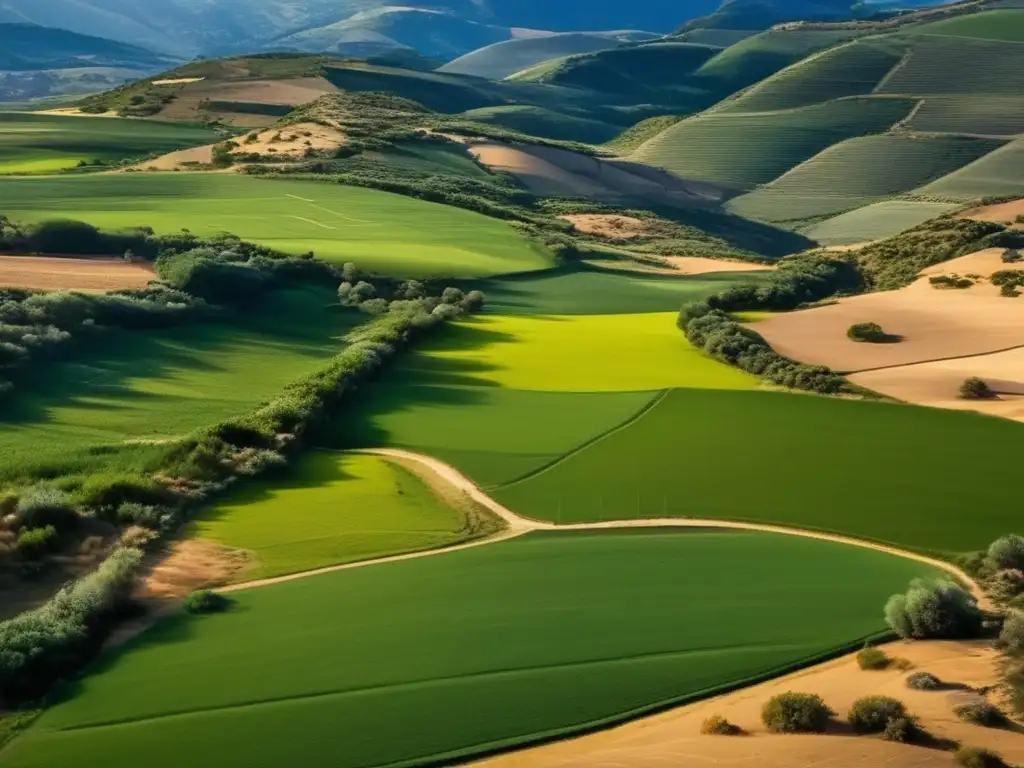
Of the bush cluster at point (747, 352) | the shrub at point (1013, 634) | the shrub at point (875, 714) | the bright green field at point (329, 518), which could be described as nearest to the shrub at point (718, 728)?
the shrub at point (875, 714)

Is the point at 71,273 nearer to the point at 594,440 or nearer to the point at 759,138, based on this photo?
the point at 594,440

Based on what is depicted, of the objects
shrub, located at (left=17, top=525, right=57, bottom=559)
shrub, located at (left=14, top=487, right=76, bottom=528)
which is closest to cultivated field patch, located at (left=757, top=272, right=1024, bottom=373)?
shrub, located at (left=14, top=487, right=76, bottom=528)

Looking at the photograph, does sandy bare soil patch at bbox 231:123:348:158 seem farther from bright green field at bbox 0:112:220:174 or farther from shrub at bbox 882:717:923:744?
shrub at bbox 882:717:923:744

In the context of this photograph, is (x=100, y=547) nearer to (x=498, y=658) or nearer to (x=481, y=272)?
(x=498, y=658)

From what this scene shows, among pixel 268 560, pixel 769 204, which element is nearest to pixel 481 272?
pixel 268 560

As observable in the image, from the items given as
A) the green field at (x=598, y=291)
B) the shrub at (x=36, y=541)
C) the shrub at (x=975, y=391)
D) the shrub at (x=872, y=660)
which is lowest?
the shrub at (x=872, y=660)

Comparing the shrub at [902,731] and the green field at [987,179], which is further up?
the green field at [987,179]

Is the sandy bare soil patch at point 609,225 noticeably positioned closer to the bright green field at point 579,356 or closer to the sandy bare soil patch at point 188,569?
the bright green field at point 579,356
